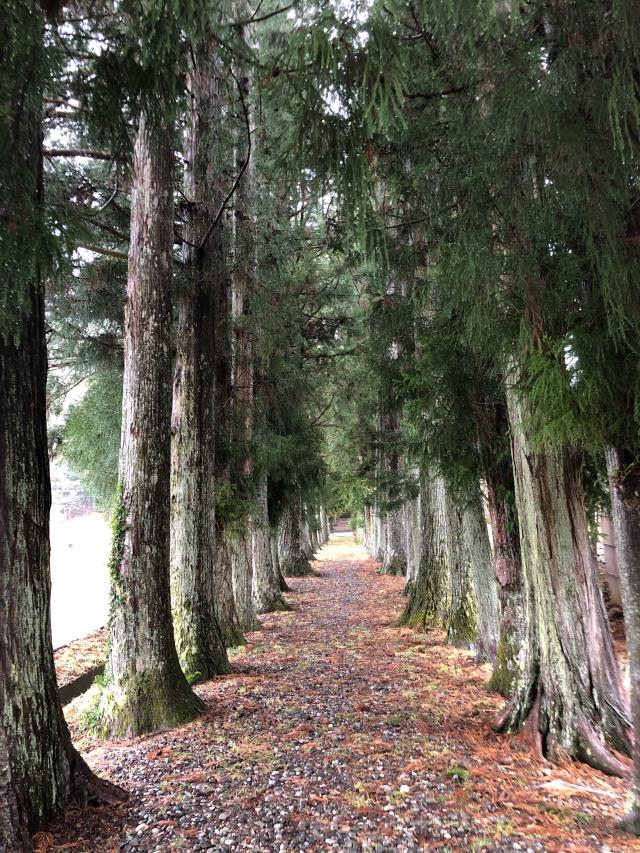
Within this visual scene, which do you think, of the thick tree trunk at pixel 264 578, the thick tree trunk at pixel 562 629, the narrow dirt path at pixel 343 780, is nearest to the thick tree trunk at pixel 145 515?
the narrow dirt path at pixel 343 780

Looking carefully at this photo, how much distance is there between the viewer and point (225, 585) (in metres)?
8.42

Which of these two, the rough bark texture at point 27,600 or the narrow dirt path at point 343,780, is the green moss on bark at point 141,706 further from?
the rough bark texture at point 27,600

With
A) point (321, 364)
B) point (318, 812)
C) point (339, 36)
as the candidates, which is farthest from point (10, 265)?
point (321, 364)

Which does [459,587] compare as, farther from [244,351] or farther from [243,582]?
[244,351]

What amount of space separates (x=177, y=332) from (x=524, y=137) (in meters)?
5.28

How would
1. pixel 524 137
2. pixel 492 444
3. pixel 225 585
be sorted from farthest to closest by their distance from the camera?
1. pixel 225 585
2. pixel 492 444
3. pixel 524 137

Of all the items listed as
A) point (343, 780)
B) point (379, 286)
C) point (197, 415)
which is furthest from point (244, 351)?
point (343, 780)

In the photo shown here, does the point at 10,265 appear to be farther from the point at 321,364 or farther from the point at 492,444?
the point at 321,364

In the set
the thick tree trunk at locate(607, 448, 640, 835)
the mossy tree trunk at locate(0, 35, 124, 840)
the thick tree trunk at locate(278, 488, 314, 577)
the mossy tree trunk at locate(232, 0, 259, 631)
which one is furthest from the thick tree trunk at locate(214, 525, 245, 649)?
the thick tree trunk at locate(278, 488, 314, 577)

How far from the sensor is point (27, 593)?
9.78 ft

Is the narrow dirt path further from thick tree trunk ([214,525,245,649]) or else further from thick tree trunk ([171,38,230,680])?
thick tree trunk ([214,525,245,649])

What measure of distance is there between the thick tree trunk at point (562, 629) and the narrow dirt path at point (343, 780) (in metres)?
0.28

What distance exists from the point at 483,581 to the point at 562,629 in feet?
9.24

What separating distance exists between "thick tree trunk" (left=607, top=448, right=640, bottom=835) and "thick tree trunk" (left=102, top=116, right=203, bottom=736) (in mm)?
3542
